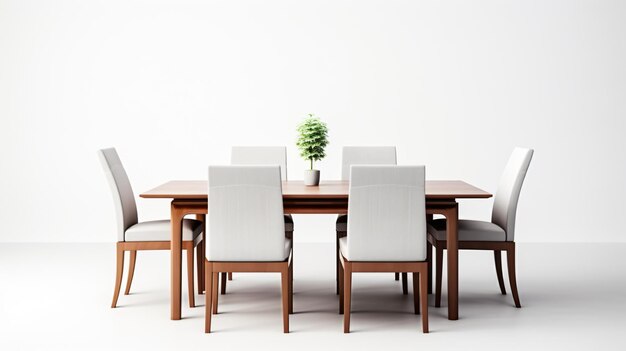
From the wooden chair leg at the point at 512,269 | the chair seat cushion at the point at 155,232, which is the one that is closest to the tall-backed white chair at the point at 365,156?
the wooden chair leg at the point at 512,269

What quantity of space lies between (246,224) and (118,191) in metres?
1.03

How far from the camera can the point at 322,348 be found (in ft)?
12.5

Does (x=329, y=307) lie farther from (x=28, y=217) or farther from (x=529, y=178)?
(x=28, y=217)

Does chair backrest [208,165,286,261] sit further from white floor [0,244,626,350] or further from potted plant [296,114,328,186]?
potted plant [296,114,328,186]

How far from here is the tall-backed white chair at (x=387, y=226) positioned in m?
3.99

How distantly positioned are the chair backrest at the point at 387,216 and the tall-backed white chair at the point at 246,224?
402 millimetres

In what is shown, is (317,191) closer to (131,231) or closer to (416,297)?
(416,297)

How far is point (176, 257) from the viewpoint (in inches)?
170

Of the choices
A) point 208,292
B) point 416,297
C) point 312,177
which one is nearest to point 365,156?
point 312,177

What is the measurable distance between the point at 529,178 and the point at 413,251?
372 centimetres

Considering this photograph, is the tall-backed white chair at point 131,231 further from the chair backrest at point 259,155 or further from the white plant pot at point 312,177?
the chair backrest at point 259,155

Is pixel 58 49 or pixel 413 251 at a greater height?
pixel 58 49

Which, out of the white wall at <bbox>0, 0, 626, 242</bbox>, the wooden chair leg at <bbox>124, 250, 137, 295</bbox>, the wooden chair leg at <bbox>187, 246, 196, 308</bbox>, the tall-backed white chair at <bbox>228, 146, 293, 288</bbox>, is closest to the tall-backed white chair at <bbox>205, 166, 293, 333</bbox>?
the wooden chair leg at <bbox>187, 246, 196, 308</bbox>

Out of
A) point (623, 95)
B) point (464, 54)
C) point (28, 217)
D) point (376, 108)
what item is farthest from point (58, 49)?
point (623, 95)
